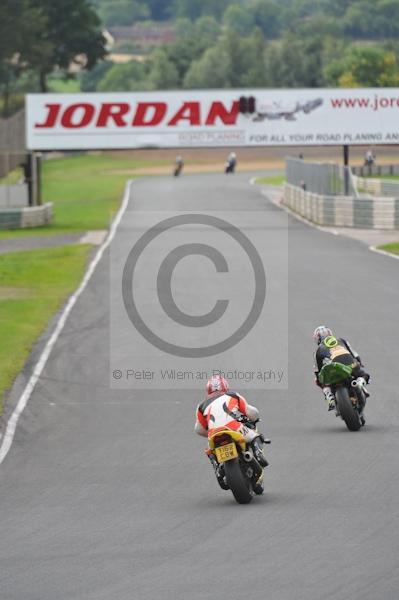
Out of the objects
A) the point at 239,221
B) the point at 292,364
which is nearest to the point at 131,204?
the point at 239,221

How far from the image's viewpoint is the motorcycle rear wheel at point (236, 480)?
1335cm

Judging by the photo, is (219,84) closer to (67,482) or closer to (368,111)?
(368,111)

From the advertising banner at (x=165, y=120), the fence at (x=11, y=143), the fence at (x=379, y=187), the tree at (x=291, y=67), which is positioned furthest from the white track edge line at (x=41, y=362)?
the tree at (x=291, y=67)

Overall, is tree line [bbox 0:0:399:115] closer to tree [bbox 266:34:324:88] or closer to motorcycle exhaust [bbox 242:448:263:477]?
tree [bbox 266:34:324:88]

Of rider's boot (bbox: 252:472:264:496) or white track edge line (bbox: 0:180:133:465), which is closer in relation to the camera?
rider's boot (bbox: 252:472:264:496)

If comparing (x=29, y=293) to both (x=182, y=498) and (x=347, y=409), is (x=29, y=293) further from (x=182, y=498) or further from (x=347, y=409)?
(x=182, y=498)

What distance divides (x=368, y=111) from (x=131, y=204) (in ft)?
54.6

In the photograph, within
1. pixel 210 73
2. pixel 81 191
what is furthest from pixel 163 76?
pixel 81 191

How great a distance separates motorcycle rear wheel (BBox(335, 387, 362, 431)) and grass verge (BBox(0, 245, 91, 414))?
5372mm

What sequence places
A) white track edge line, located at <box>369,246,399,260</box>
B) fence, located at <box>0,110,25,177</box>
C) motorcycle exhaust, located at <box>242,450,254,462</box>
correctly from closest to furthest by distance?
motorcycle exhaust, located at <box>242,450,254,462</box> < white track edge line, located at <box>369,246,399,260</box> < fence, located at <box>0,110,25,177</box>

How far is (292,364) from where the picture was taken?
2295 cm

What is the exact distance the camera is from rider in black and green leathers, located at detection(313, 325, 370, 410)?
17062 mm

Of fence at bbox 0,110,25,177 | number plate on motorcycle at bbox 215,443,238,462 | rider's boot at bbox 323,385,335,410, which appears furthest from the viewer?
fence at bbox 0,110,25,177

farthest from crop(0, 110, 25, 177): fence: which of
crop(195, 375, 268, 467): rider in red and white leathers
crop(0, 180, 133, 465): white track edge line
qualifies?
crop(195, 375, 268, 467): rider in red and white leathers
